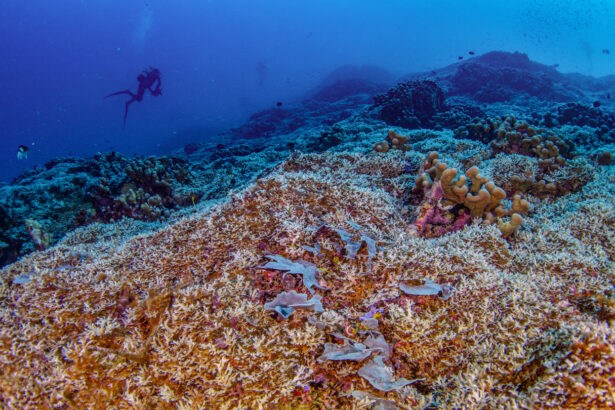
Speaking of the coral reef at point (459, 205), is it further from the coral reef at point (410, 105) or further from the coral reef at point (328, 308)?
the coral reef at point (410, 105)

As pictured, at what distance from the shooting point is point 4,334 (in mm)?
1924

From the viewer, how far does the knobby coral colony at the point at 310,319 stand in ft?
5.45

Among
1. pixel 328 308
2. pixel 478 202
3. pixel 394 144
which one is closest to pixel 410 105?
pixel 394 144

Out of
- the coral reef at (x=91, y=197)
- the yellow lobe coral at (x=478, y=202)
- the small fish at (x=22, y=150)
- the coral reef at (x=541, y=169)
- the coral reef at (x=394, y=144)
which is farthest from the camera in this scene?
the small fish at (x=22, y=150)

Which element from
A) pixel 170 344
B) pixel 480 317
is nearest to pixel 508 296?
pixel 480 317

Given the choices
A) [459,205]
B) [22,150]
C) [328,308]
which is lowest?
[328,308]

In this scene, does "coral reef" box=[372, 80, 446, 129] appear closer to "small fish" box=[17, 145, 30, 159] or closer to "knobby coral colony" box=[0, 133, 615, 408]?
"knobby coral colony" box=[0, 133, 615, 408]

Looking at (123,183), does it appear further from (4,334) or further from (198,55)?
(198,55)

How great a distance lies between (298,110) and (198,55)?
152 metres

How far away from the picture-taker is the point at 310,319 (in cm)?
201

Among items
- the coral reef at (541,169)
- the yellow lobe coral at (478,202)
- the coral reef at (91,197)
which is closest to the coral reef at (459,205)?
the yellow lobe coral at (478,202)

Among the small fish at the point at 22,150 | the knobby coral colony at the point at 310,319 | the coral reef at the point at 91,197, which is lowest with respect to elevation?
the knobby coral colony at the point at 310,319

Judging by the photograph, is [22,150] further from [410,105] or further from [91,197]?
[410,105]

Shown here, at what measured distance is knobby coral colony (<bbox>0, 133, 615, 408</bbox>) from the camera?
5.45 ft
